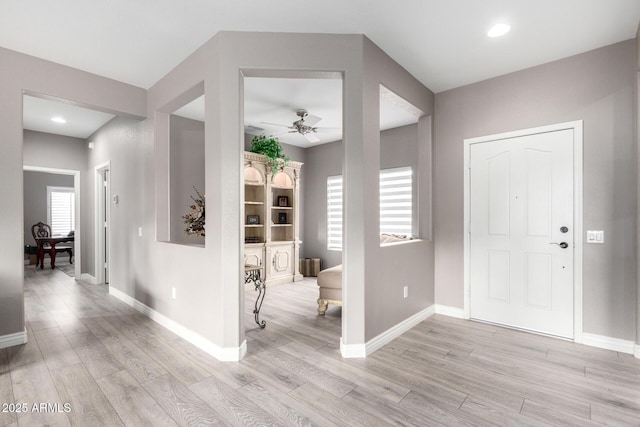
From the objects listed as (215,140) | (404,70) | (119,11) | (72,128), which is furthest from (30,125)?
(404,70)

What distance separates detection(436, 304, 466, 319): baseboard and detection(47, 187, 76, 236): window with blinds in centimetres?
1025

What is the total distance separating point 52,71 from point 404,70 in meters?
3.62

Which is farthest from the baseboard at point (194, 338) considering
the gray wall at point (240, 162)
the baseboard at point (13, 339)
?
the baseboard at point (13, 339)

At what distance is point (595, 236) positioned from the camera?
2951mm

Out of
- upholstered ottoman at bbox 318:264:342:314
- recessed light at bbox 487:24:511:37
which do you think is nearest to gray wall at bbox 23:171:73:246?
upholstered ottoman at bbox 318:264:342:314

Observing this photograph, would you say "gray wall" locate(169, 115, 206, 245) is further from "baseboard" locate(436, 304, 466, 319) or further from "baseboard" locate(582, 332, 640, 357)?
"baseboard" locate(582, 332, 640, 357)

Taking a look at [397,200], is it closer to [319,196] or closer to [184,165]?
[319,196]

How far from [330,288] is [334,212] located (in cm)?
274

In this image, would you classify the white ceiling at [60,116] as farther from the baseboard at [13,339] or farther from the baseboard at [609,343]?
the baseboard at [609,343]

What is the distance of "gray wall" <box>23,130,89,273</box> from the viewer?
551cm

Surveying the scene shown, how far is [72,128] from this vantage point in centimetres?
546

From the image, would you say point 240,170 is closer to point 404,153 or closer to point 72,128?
point 404,153

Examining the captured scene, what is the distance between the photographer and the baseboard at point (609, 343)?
279 centimetres

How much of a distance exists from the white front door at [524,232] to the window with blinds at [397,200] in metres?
1.68
